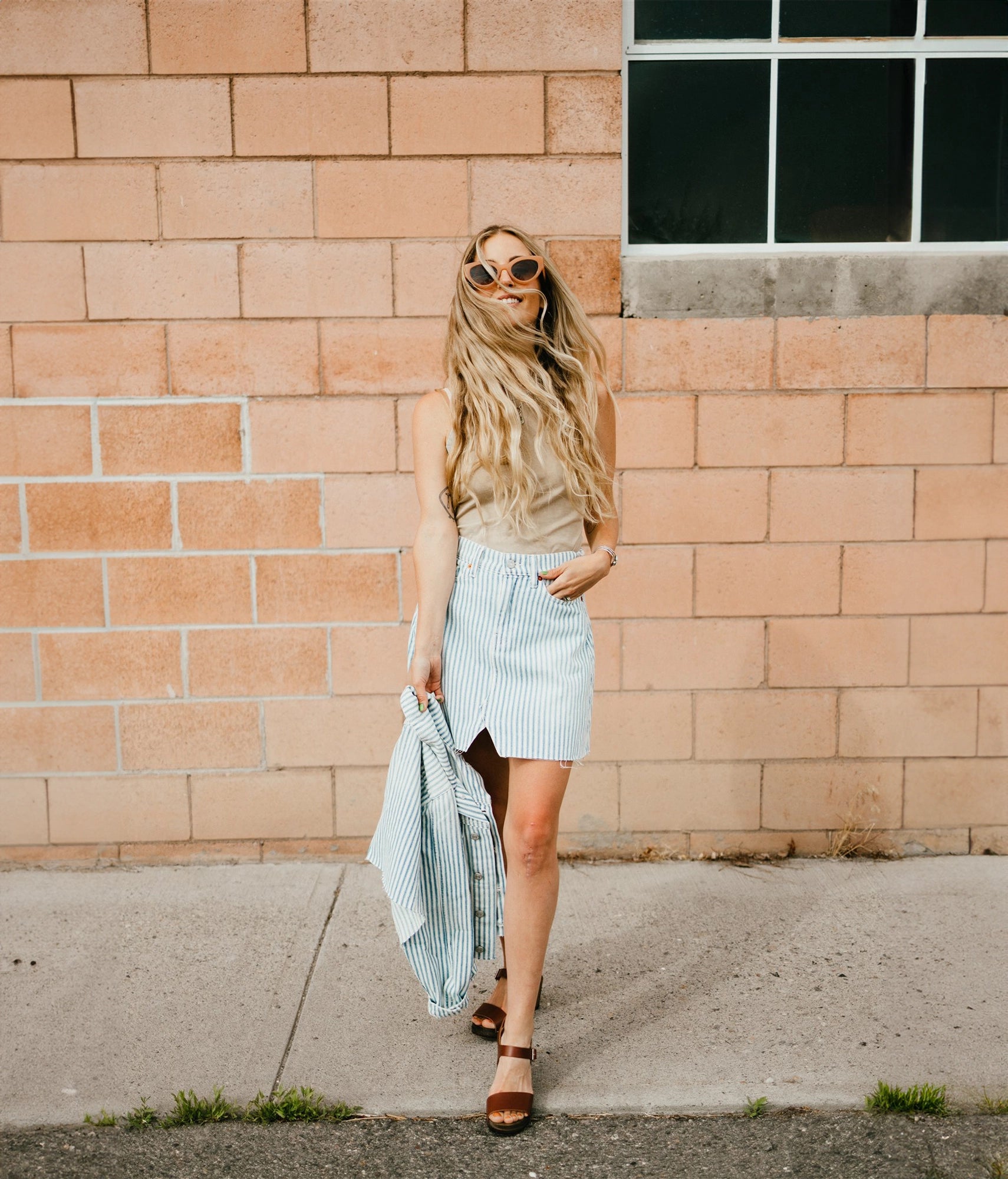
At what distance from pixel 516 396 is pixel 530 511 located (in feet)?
0.89

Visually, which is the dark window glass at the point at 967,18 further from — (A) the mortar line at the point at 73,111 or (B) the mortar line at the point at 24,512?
(B) the mortar line at the point at 24,512

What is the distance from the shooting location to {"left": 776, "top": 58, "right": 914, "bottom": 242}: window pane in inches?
156

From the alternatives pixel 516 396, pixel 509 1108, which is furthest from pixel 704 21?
pixel 509 1108

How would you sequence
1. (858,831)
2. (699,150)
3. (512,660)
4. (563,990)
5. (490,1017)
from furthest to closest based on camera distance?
(858,831), (699,150), (563,990), (490,1017), (512,660)

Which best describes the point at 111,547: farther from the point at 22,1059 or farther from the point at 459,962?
the point at 459,962

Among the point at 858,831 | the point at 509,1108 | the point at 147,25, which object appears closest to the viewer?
the point at 509,1108

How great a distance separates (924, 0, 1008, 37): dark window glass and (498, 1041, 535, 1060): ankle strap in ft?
11.7

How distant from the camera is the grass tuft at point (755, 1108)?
8.62ft

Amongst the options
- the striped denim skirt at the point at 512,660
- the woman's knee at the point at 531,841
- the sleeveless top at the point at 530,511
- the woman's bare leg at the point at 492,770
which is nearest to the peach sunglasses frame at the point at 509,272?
the sleeveless top at the point at 530,511

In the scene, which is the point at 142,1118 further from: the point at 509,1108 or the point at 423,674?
the point at 423,674

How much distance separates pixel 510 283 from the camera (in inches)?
107

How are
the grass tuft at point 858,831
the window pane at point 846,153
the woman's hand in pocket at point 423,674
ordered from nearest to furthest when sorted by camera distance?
the woman's hand in pocket at point 423,674 < the window pane at point 846,153 < the grass tuft at point 858,831

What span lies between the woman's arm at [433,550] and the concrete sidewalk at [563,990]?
992 mm

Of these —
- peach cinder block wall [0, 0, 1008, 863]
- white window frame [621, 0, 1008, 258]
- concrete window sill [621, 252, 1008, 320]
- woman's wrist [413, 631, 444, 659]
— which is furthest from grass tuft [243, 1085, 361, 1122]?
white window frame [621, 0, 1008, 258]
